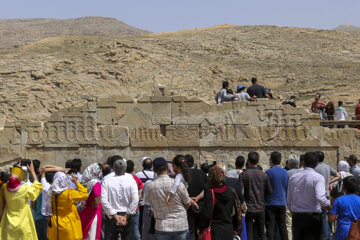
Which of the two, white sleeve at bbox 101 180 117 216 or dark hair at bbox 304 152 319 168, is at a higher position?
dark hair at bbox 304 152 319 168

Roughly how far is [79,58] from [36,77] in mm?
6576

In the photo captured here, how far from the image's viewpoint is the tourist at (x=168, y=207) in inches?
261

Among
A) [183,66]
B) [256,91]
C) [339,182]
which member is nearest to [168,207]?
[339,182]

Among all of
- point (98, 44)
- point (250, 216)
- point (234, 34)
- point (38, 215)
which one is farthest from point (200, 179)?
point (234, 34)

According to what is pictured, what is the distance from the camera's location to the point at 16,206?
23.8 feet

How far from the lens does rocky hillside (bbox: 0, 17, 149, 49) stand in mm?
86688

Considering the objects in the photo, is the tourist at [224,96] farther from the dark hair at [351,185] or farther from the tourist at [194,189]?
the dark hair at [351,185]

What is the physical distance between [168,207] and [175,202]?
0.36ft

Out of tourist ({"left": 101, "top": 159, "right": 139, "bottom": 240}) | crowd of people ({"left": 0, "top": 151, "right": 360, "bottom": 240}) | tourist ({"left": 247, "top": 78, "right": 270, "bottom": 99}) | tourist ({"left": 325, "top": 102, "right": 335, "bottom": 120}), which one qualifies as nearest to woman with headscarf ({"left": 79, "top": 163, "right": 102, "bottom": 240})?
crowd of people ({"left": 0, "top": 151, "right": 360, "bottom": 240})

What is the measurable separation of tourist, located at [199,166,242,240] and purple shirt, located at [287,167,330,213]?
1.36 meters

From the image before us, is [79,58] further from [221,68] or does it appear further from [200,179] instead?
[200,179]

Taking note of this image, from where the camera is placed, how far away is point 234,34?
4919cm

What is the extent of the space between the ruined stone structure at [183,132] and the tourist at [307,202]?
6.17 metres

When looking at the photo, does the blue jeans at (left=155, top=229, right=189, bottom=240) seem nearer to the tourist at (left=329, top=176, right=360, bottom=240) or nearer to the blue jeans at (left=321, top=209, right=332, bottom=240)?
the tourist at (left=329, top=176, right=360, bottom=240)
